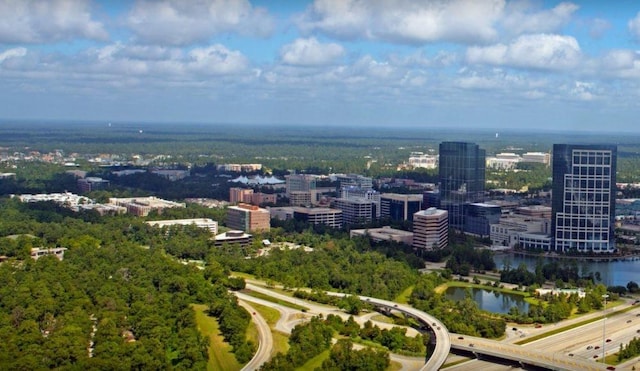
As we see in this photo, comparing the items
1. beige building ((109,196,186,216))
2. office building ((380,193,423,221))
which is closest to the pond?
office building ((380,193,423,221))

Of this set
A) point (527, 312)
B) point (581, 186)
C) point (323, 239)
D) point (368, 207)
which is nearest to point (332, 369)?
point (527, 312)

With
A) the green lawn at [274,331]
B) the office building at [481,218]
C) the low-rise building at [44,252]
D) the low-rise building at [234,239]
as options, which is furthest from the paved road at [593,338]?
the low-rise building at [44,252]

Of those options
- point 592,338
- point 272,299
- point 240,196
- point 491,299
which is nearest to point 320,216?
point 240,196

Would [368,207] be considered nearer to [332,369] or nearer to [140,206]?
[140,206]

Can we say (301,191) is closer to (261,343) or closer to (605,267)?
(605,267)

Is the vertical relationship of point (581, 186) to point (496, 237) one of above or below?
above

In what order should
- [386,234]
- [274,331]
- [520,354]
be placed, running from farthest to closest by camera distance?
1. [386,234]
2. [274,331]
3. [520,354]
